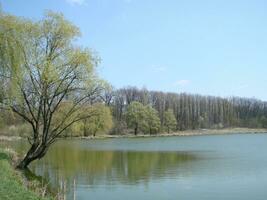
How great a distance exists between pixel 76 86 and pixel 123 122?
78.1 m

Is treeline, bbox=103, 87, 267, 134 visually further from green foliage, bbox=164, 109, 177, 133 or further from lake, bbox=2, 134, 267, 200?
lake, bbox=2, 134, 267, 200

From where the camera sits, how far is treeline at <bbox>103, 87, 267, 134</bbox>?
115 metres

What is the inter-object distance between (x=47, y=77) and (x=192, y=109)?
109 meters

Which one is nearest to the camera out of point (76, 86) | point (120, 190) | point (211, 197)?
point (211, 197)

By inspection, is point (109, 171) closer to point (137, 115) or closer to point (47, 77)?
point (47, 77)

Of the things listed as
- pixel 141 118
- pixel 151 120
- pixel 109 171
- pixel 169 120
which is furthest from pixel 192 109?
pixel 109 171

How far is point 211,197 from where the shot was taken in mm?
20594

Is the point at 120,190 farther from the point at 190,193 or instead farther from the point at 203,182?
the point at 203,182

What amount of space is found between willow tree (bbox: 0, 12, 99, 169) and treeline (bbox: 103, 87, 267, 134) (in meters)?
76.0

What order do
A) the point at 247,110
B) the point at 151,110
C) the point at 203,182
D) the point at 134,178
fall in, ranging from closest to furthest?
the point at 203,182 < the point at 134,178 < the point at 151,110 < the point at 247,110

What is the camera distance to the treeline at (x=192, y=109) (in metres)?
115

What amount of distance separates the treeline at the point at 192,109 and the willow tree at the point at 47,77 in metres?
76.0

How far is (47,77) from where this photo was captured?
26531 mm

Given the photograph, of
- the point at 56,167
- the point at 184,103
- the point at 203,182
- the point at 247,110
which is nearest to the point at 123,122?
the point at 184,103
